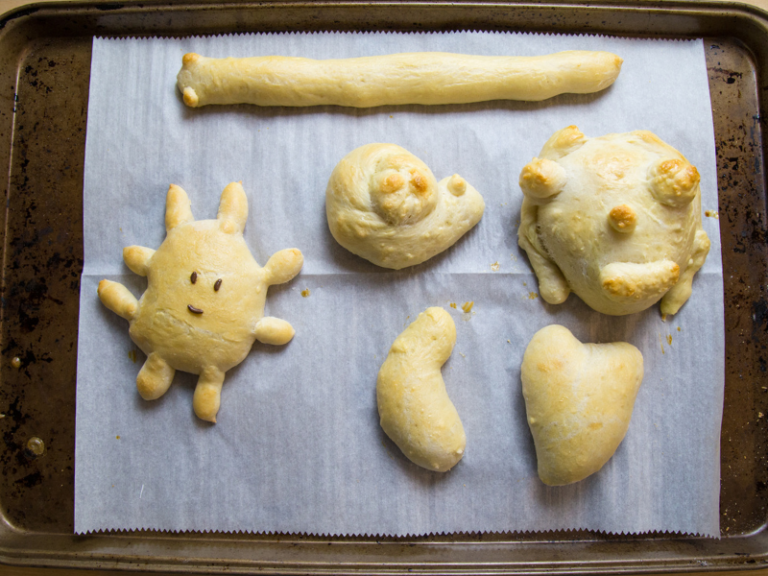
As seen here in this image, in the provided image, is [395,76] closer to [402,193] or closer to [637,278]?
[402,193]

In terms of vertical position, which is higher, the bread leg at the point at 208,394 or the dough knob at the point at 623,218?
the dough knob at the point at 623,218

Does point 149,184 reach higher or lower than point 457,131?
lower

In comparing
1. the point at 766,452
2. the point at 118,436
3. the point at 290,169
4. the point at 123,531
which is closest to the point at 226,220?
the point at 290,169

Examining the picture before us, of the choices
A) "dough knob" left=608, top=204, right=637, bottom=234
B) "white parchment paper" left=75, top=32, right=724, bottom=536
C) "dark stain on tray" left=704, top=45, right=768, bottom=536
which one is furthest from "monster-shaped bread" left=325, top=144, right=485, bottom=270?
"dark stain on tray" left=704, top=45, right=768, bottom=536

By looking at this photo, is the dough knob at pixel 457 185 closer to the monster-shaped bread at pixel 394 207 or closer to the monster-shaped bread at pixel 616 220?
the monster-shaped bread at pixel 394 207

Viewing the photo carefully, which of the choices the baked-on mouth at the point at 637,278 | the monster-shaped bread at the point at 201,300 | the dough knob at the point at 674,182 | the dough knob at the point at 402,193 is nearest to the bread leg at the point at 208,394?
the monster-shaped bread at the point at 201,300

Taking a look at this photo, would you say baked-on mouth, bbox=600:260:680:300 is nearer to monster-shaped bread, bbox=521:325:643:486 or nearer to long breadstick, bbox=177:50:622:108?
monster-shaped bread, bbox=521:325:643:486

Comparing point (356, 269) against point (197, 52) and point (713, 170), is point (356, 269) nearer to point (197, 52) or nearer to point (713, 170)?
point (197, 52)
